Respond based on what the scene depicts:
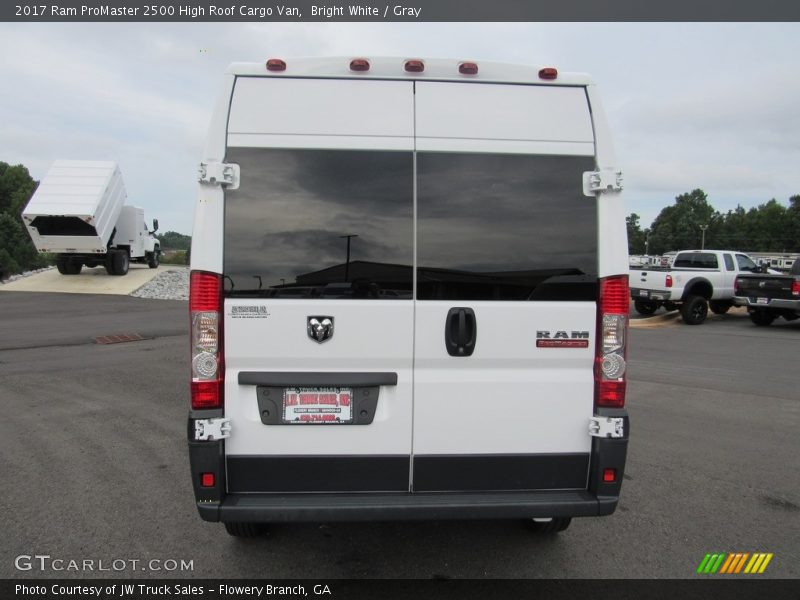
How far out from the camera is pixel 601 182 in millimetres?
2709

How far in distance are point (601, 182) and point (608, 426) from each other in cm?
125

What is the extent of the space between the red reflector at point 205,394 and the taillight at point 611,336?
6.27 ft

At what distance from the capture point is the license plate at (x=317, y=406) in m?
2.64

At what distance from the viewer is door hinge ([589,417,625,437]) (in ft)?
8.88

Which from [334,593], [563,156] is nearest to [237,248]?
[563,156]

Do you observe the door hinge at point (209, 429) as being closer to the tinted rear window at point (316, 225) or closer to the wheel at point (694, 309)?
the tinted rear window at point (316, 225)

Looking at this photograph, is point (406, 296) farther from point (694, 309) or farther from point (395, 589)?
point (694, 309)

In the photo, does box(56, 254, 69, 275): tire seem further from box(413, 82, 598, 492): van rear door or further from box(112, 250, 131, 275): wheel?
box(413, 82, 598, 492): van rear door

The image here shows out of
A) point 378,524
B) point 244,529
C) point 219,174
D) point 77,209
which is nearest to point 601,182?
point 219,174

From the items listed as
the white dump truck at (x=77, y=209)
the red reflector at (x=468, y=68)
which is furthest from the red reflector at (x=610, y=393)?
the white dump truck at (x=77, y=209)

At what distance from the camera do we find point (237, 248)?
102 inches

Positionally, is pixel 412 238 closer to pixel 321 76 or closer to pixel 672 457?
pixel 321 76

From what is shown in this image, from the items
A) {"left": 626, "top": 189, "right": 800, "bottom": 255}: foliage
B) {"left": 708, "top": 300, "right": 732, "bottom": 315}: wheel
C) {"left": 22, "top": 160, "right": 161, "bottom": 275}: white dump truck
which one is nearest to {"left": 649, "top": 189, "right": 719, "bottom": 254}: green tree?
{"left": 626, "top": 189, "right": 800, "bottom": 255}: foliage

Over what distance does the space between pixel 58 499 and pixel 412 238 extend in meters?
3.25
